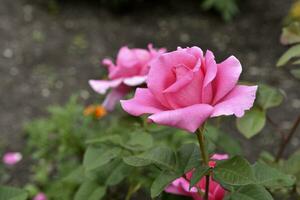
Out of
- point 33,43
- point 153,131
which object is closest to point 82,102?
point 33,43

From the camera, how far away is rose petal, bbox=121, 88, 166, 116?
869 millimetres

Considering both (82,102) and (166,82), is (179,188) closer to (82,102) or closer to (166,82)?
(166,82)

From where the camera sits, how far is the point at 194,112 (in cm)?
82

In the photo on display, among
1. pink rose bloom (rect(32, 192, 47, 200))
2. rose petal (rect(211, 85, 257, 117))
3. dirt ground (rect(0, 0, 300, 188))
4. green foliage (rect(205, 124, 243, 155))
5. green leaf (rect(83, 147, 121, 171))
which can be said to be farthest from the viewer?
dirt ground (rect(0, 0, 300, 188))

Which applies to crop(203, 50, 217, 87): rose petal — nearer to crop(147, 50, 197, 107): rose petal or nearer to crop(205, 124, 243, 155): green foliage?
crop(147, 50, 197, 107): rose petal

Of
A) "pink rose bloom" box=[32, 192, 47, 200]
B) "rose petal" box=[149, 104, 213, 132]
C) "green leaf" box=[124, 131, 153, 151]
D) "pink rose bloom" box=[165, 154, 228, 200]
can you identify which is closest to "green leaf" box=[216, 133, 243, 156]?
"green leaf" box=[124, 131, 153, 151]

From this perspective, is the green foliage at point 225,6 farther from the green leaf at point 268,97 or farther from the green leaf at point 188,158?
the green leaf at point 188,158

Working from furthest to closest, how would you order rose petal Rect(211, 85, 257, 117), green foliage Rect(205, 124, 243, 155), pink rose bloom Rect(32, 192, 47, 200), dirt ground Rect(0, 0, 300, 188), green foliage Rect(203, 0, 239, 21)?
green foliage Rect(203, 0, 239, 21) → dirt ground Rect(0, 0, 300, 188) → pink rose bloom Rect(32, 192, 47, 200) → green foliage Rect(205, 124, 243, 155) → rose petal Rect(211, 85, 257, 117)

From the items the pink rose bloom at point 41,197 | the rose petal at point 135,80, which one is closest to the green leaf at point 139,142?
the rose petal at point 135,80

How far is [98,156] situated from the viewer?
1200mm

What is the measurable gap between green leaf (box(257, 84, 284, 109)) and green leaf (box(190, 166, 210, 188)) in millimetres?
428

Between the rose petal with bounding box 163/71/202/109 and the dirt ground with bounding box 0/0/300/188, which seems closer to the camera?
the rose petal with bounding box 163/71/202/109

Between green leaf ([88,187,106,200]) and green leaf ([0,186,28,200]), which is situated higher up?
green leaf ([0,186,28,200])

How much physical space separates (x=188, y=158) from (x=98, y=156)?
0.29 metres
